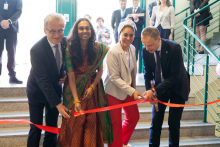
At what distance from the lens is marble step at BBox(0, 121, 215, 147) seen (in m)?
2.59

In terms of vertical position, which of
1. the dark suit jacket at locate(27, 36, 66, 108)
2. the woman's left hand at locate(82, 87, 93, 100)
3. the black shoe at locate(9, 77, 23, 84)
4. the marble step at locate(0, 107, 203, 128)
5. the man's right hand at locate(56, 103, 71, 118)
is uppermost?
the dark suit jacket at locate(27, 36, 66, 108)

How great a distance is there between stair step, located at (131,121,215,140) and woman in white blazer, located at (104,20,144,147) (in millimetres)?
755

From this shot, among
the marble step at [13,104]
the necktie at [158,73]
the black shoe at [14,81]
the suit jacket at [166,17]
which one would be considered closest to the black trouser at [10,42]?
the black shoe at [14,81]

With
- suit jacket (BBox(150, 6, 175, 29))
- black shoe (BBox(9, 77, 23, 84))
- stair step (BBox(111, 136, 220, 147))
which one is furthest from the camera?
suit jacket (BBox(150, 6, 175, 29))

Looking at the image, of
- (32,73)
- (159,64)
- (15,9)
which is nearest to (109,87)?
(159,64)

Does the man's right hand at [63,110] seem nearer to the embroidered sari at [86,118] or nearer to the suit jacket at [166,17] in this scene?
the embroidered sari at [86,118]

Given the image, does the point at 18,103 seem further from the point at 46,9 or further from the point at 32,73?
the point at 46,9

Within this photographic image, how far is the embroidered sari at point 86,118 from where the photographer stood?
6.40 feet

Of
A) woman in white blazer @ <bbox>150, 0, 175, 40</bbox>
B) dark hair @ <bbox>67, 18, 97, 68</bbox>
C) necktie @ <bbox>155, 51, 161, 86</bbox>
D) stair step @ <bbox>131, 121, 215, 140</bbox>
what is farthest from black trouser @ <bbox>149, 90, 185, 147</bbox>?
woman in white blazer @ <bbox>150, 0, 175, 40</bbox>

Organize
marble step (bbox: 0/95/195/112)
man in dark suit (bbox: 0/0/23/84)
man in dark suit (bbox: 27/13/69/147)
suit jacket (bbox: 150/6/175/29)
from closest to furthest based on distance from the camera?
man in dark suit (bbox: 27/13/69/147) < marble step (bbox: 0/95/195/112) < man in dark suit (bbox: 0/0/23/84) < suit jacket (bbox: 150/6/175/29)

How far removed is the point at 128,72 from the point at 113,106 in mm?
388

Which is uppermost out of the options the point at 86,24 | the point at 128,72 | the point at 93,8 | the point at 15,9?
the point at 93,8

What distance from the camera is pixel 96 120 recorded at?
204cm

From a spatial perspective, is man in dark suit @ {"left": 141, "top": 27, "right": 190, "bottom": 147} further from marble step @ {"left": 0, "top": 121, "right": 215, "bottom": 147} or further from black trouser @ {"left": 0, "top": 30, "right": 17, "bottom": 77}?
black trouser @ {"left": 0, "top": 30, "right": 17, "bottom": 77}
